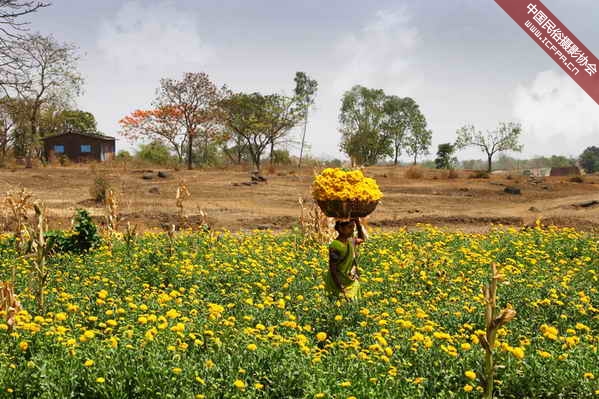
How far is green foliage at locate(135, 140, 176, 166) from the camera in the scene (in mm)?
49062

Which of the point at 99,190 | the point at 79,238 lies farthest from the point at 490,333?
the point at 99,190

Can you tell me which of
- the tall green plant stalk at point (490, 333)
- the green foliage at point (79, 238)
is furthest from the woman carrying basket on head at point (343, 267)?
the green foliage at point (79, 238)

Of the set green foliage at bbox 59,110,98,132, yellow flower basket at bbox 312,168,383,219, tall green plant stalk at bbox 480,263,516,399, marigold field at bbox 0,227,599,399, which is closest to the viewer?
tall green plant stalk at bbox 480,263,516,399

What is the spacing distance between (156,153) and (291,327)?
46.7 metres

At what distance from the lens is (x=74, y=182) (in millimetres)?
26219

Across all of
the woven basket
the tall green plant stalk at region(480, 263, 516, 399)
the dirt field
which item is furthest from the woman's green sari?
the dirt field

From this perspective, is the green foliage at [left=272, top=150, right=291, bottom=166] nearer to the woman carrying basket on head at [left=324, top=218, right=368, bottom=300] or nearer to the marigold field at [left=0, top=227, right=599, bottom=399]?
the marigold field at [left=0, top=227, right=599, bottom=399]

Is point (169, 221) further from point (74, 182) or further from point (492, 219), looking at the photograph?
point (74, 182)

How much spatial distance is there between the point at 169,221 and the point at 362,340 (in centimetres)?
1053

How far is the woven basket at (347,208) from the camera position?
242 inches

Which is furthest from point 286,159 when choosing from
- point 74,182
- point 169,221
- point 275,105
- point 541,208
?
point 169,221

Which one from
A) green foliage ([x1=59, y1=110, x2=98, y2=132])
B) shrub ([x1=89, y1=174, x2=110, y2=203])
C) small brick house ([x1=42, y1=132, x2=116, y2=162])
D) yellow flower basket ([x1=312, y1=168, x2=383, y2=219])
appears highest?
green foliage ([x1=59, y1=110, x2=98, y2=132])

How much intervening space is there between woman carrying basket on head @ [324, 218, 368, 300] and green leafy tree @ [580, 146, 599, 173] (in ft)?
244

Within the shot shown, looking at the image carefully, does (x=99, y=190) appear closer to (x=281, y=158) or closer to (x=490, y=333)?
(x=490, y=333)
